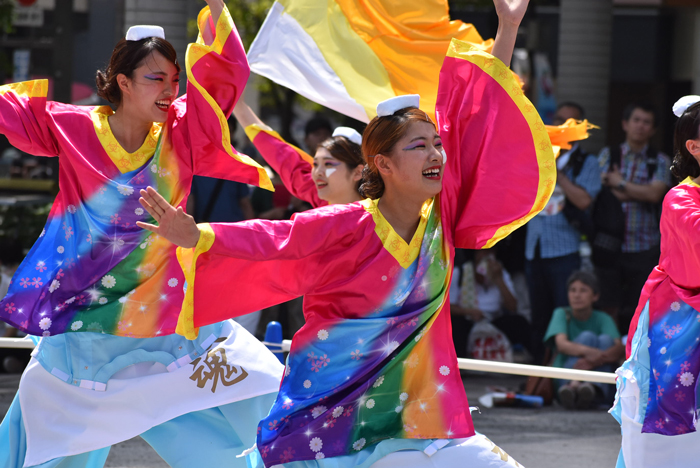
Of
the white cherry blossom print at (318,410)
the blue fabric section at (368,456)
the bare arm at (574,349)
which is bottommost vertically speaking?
the bare arm at (574,349)

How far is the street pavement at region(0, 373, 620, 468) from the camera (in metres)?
4.97

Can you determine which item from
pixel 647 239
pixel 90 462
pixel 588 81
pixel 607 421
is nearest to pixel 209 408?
pixel 90 462

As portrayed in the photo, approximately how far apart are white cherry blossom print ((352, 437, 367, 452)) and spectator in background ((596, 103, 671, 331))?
4.06 meters

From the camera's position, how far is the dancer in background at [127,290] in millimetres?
3326

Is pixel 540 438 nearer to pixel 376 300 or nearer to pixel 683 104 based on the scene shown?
pixel 683 104

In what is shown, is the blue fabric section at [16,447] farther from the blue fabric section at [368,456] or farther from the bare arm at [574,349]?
the bare arm at [574,349]

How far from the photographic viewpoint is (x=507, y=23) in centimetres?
299

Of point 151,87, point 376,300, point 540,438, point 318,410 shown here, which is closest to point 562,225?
point 540,438

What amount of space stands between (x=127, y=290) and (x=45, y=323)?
0.97 ft

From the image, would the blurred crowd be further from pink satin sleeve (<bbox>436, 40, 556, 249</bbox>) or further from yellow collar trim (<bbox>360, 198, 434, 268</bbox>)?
yellow collar trim (<bbox>360, 198, 434, 268</bbox>)

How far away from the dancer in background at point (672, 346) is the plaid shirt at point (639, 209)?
9.48 feet

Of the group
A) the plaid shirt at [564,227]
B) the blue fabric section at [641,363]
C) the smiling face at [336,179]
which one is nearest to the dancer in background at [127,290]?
the smiling face at [336,179]

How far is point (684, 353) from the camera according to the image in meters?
3.31

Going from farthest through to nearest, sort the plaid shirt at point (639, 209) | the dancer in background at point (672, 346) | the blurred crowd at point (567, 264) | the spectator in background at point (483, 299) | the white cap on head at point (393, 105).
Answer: the spectator in background at point (483, 299)
the plaid shirt at point (639, 209)
the blurred crowd at point (567, 264)
the dancer in background at point (672, 346)
the white cap on head at point (393, 105)
